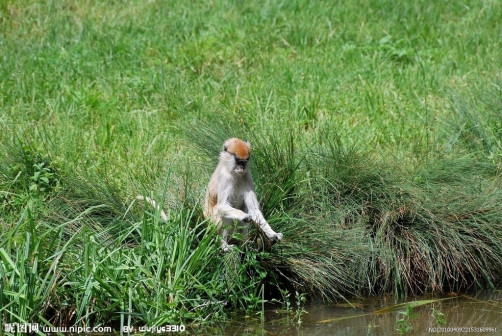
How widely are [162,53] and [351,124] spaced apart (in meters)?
2.59

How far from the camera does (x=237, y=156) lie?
6.13m

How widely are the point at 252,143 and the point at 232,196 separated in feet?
3.21

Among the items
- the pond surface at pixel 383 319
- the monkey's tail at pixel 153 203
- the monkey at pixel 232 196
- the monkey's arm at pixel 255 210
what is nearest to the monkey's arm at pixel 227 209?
the monkey at pixel 232 196

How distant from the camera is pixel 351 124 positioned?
28.5ft

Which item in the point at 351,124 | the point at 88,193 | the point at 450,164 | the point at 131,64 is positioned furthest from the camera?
the point at 131,64

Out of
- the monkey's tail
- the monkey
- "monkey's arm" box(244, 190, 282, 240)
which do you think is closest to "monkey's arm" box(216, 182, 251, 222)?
the monkey

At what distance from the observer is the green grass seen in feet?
19.2

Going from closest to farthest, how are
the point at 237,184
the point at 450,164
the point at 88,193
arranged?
the point at 237,184 → the point at 88,193 → the point at 450,164

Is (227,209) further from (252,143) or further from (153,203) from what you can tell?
(252,143)

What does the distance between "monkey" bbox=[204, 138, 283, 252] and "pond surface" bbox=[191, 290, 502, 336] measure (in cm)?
59

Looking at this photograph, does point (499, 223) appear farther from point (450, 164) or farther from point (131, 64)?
point (131, 64)

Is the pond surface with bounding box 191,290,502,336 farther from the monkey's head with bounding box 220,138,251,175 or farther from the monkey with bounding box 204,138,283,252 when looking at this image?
the monkey's head with bounding box 220,138,251,175

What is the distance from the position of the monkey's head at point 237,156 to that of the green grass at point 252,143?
455 mm

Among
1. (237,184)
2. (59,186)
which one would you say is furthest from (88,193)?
(237,184)
